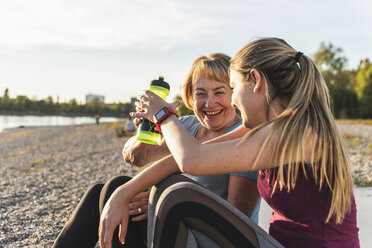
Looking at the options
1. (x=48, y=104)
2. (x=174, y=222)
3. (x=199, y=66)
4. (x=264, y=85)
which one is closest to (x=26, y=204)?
(x=199, y=66)

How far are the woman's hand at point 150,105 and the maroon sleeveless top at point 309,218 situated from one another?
0.69 meters

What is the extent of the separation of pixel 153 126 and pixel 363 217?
7.46ft

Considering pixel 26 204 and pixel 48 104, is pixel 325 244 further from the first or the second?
pixel 48 104

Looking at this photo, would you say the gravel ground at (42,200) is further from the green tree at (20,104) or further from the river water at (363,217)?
the green tree at (20,104)

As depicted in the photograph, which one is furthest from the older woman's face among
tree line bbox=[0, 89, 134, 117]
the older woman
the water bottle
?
tree line bbox=[0, 89, 134, 117]

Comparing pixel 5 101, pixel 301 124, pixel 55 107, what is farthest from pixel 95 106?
pixel 301 124

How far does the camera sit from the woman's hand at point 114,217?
76.1 inches

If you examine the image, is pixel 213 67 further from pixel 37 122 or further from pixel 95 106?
pixel 95 106

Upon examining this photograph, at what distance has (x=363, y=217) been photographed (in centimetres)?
305

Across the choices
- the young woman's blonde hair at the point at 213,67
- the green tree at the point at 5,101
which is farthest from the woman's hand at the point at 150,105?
the green tree at the point at 5,101

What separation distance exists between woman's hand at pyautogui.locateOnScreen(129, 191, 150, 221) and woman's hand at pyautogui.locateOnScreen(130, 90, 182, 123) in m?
0.53

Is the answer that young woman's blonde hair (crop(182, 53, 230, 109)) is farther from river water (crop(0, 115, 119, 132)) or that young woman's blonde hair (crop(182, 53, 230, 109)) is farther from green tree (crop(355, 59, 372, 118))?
river water (crop(0, 115, 119, 132))

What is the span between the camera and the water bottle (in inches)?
78.7

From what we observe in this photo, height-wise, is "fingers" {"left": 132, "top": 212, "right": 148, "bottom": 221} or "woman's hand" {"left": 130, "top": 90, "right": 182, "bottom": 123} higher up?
"woman's hand" {"left": 130, "top": 90, "right": 182, "bottom": 123}
